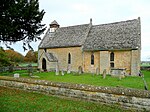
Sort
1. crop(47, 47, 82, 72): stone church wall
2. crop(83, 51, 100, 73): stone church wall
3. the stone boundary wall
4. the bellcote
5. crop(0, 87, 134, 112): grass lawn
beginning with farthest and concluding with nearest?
the bellcote, crop(47, 47, 82, 72): stone church wall, crop(83, 51, 100, 73): stone church wall, crop(0, 87, 134, 112): grass lawn, the stone boundary wall

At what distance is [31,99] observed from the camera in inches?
444

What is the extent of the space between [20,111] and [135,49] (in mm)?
20708

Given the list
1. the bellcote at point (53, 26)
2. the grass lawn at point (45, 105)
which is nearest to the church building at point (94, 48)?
the bellcote at point (53, 26)

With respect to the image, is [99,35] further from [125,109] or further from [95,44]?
[125,109]

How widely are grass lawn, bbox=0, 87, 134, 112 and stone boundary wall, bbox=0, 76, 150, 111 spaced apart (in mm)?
361

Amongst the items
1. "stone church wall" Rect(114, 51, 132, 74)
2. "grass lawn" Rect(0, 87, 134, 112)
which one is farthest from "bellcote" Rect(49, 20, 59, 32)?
"grass lawn" Rect(0, 87, 134, 112)

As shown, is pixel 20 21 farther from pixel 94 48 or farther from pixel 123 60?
pixel 123 60

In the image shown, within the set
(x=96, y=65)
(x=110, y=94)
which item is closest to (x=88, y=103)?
(x=110, y=94)

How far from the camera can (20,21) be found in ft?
70.2

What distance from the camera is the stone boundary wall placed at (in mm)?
8578

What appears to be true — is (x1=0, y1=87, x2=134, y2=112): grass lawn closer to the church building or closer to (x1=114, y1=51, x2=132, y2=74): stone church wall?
the church building

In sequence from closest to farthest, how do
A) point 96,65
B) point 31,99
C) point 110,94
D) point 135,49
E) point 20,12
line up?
point 110,94
point 31,99
point 20,12
point 135,49
point 96,65

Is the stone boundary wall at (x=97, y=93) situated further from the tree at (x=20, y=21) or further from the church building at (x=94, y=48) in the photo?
the church building at (x=94, y=48)

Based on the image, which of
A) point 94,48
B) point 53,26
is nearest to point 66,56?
point 94,48
